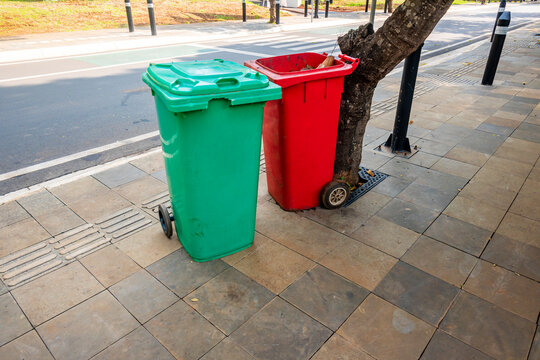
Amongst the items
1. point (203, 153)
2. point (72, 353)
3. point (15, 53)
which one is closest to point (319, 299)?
point (203, 153)

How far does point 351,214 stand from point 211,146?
5.44 ft

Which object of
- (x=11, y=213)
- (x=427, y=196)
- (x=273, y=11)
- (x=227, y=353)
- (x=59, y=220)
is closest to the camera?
(x=227, y=353)

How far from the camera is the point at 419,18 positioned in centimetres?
299

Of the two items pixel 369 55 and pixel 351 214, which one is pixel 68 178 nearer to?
pixel 351 214

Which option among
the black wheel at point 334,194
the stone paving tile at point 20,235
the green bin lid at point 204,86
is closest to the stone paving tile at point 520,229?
the black wheel at point 334,194

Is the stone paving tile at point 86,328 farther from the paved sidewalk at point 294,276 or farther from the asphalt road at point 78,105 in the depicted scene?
the asphalt road at point 78,105

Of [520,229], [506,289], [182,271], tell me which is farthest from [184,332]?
[520,229]

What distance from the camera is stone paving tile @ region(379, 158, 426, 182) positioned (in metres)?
4.29

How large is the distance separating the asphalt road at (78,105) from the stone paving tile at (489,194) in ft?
6.87

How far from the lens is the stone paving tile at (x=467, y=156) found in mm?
4609

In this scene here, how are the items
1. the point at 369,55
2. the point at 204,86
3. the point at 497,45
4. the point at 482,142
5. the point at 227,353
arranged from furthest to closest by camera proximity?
1. the point at 497,45
2. the point at 482,142
3. the point at 369,55
4. the point at 204,86
5. the point at 227,353

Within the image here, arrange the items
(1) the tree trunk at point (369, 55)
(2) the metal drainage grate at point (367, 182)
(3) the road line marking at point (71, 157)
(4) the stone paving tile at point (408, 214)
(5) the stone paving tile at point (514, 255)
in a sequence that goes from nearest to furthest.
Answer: (5) the stone paving tile at point (514, 255) → (1) the tree trunk at point (369, 55) → (4) the stone paving tile at point (408, 214) → (2) the metal drainage grate at point (367, 182) → (3) the road line marking at point (71, 157)

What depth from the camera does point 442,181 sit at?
13.7 feet

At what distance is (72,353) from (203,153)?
1.46 m
